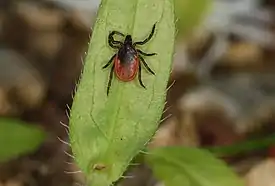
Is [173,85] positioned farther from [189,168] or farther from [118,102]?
[118,102]

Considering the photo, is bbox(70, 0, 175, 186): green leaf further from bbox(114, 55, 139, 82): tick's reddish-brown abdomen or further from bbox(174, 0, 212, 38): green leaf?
bbox(174, 0, 212, 38): green leaf

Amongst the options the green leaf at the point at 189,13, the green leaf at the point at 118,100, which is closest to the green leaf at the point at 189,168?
the green leaf at the point at 118,100

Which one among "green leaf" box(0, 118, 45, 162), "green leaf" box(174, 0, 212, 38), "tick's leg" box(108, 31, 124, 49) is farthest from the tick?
"green leaf" box(174, 0, 212, 38)

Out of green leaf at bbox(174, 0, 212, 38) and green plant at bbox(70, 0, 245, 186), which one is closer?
green plant at bbox(70, 0, 245, 186)

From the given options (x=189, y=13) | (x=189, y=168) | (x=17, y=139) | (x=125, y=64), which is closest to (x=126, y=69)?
(x=125, y=64)

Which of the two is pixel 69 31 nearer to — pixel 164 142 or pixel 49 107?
pixel 49 107

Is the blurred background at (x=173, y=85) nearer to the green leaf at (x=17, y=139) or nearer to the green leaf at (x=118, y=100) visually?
the green leaf at (x=17, y=139)
